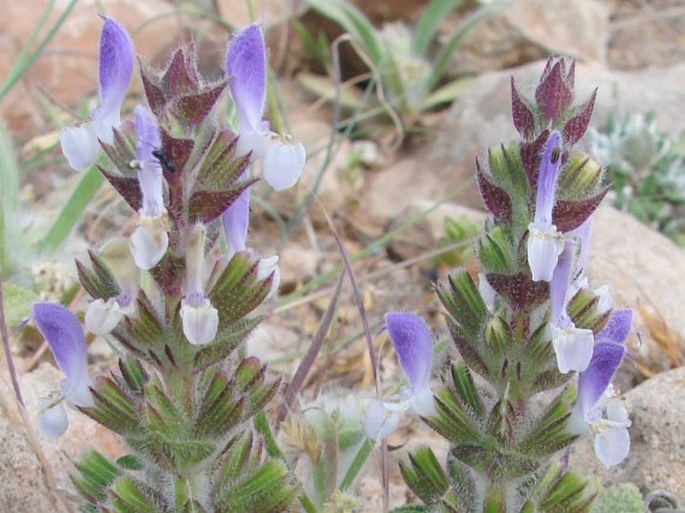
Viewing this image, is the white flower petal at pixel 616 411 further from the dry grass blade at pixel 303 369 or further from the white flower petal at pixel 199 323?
the dry grass blade at pixel 303 369

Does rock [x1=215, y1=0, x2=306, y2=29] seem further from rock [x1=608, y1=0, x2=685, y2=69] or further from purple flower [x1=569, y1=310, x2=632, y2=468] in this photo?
purple flower [x1=569, y1=310, x2=632, y2=468]

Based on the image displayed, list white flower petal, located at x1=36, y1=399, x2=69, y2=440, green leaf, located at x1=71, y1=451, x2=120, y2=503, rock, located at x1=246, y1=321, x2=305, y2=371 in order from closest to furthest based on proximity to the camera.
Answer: white flower petal, located at x1=36, y1=399, x2=69, y2=440
green leaf, located at x1=71, y1=451, x2=120, y2=503
rock, located at x1=246, y1=321, x2=305, y2=371

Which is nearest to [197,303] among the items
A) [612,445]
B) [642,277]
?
[612,445]

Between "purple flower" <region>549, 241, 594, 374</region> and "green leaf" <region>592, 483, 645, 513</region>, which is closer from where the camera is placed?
"purple flower" <region>549, 241, 594, 374</region>

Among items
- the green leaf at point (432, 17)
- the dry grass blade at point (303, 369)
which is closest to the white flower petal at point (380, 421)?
the dry grass blade at point (303, 369)

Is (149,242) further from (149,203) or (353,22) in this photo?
(353,22)

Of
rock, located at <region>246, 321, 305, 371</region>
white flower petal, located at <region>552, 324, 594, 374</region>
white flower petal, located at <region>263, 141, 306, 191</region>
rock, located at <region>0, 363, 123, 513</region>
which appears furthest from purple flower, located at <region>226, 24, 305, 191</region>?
rock, located at <region>246, 321, 305, 371</region>

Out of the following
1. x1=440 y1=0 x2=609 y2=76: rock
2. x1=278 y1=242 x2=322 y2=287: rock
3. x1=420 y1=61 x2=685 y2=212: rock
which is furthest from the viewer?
x1=440 y1=0 x2=609 y2=76: rock

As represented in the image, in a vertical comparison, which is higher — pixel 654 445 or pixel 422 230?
pixel 654 445
